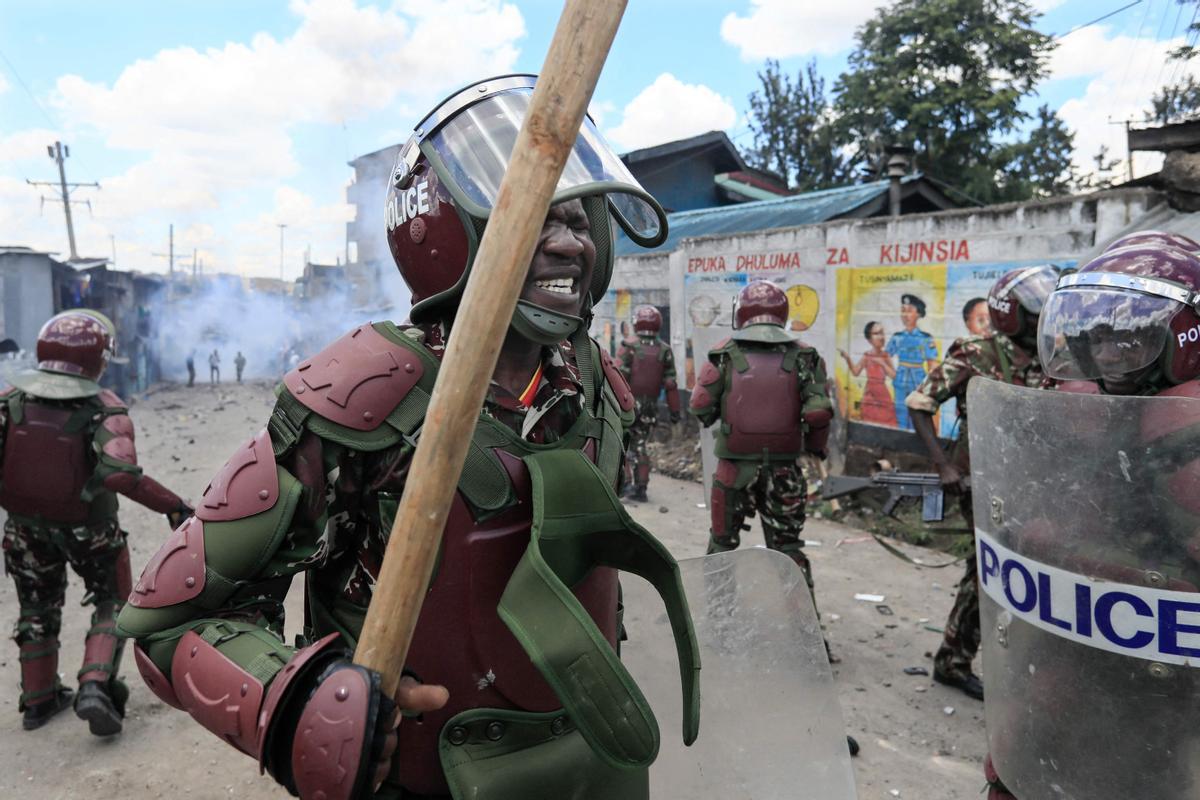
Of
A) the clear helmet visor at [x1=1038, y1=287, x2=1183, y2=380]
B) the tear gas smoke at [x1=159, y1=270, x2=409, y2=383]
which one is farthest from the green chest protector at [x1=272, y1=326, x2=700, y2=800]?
the tear gas smoke at [x1=159, y1=270, x2=409, y2=383]

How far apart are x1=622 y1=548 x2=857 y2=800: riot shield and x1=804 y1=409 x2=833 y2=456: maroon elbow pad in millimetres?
3406

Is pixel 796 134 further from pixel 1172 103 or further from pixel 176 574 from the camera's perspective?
pixel 176 574

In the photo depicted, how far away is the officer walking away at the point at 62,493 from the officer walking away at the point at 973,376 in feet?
14.3

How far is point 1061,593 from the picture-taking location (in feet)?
5.39

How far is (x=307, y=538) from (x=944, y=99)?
22.4m

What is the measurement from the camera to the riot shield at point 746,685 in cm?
163

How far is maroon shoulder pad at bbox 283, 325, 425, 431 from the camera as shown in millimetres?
1304

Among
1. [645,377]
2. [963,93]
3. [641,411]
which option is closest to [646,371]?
[645,377]

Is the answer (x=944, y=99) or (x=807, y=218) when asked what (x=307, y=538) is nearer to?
(x=807, y=218)

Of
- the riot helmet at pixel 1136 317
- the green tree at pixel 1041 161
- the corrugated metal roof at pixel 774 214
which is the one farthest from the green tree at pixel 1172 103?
the riot helmet at pixel 1136 317

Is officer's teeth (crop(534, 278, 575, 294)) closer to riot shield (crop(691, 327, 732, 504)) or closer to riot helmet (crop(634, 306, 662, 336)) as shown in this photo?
riot shield (crop(691, 327, 732, 504))

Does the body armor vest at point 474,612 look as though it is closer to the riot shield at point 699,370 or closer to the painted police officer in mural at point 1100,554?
the painted police officer in mural at point 1100,554

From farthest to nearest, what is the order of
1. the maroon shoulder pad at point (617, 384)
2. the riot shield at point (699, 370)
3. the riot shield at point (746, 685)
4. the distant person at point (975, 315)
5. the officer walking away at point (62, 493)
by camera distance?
1. the distant person at point (975, 315)
2. the riot shield at point (699, 370)
3. the officer walking away at point (62, 493)
4. the maroon shoulder pad at point (617, 384)
5. the riot shield at point (746, 685)

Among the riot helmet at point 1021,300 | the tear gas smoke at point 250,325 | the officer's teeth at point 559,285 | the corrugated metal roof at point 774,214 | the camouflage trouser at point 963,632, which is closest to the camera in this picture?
the officer's teeth at point 559,285
